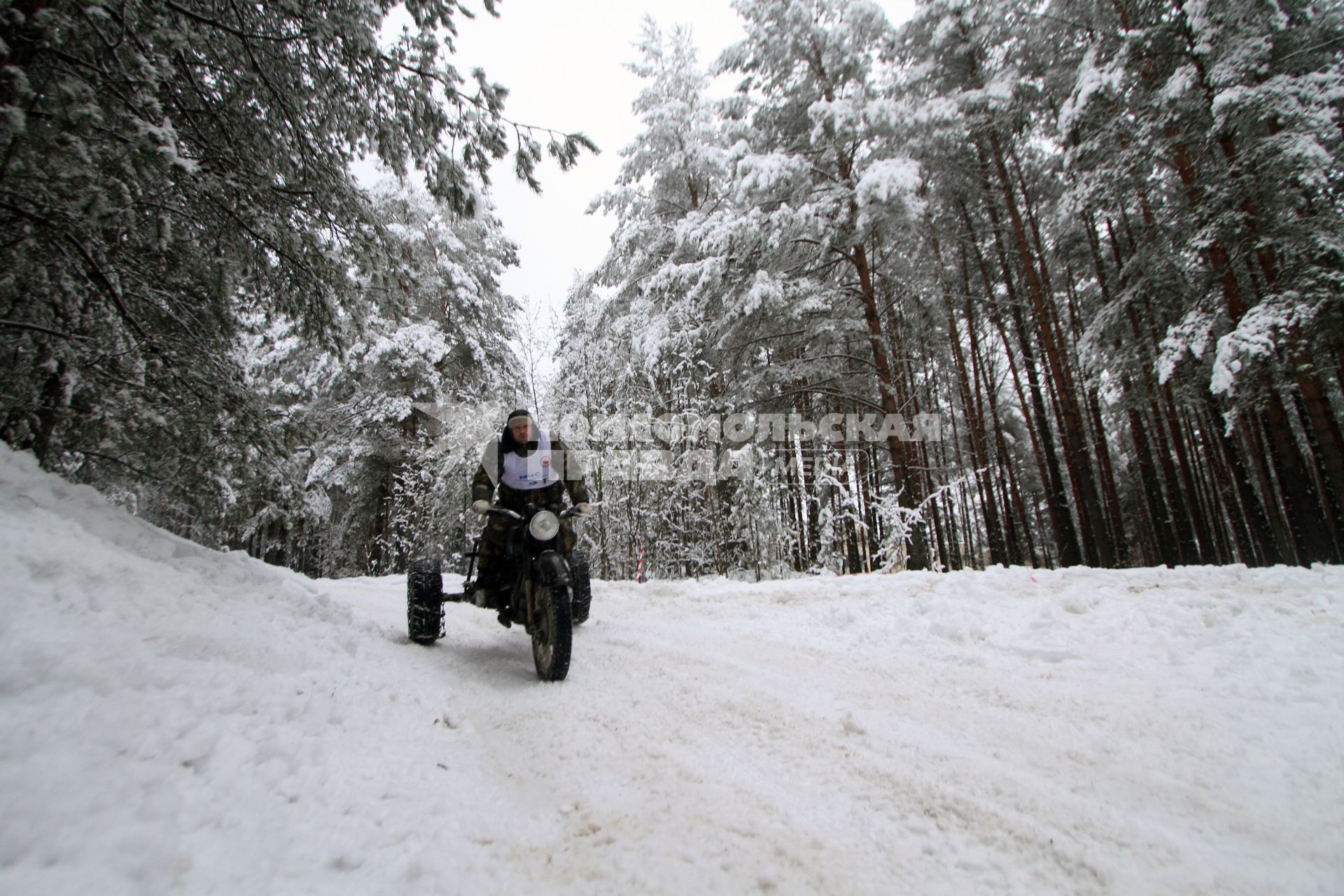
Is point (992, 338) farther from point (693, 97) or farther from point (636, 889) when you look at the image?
point (636, 889)

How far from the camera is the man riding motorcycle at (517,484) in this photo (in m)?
4.44

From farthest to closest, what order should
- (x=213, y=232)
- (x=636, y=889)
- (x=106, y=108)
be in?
(x=213, y=232) < (x=106, y=108) < (x=636, y=889)

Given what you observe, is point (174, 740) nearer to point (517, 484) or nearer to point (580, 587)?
point (517, 484)

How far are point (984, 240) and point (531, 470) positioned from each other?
1296cm

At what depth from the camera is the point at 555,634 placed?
3600 mm

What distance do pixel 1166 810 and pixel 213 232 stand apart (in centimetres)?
617

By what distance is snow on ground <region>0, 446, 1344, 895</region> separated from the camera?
1524mm

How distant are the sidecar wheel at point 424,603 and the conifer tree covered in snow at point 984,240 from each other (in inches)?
262

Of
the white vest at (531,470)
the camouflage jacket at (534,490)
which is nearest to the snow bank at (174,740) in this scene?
the camouflage jacket at (534,490)

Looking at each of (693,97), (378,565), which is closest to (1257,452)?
(693,97)

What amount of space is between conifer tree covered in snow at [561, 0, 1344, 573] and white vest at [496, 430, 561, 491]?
19.2 feet

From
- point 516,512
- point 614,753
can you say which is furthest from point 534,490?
point 614,753

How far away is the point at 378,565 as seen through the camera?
617 inches

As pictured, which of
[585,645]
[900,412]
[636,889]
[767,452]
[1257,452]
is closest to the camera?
[636,889]
